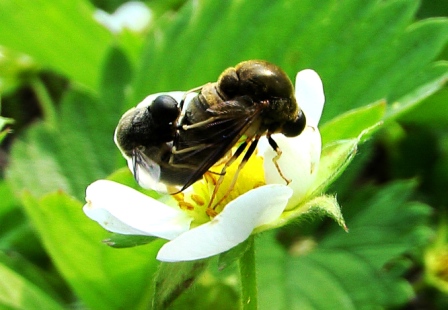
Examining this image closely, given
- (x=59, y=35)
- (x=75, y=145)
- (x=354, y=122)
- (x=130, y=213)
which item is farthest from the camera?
(x=59, y=35)

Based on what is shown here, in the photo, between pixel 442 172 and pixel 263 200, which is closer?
pixel 263 200

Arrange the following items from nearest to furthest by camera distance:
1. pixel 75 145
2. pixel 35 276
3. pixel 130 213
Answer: pixel 130 213 → pixel 35 276 → pixel 75 145

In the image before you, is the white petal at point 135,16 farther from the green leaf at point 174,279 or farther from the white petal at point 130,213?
the green leaf at point 174,279

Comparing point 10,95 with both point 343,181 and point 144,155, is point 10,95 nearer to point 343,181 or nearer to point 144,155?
point 343,181

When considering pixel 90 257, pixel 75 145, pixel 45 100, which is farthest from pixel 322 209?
pixel 45 100

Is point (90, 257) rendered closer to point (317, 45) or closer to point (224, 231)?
point (224, 231)

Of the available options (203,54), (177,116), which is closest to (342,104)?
(203,54)

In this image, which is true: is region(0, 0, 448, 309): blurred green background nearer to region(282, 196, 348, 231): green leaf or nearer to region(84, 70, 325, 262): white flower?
region(84, 70, 325, 262): white flower
